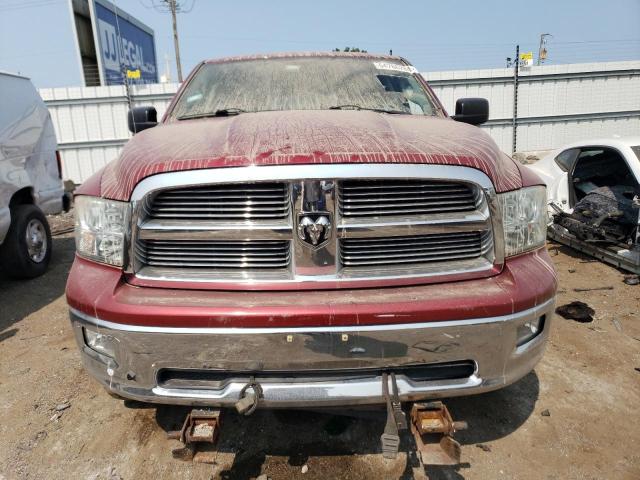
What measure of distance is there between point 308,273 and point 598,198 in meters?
5.17

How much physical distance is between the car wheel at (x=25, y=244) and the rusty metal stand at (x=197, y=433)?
419 cm

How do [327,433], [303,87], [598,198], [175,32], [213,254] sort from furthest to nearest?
[175,32] < [598,198] < [303,87] < [327,433] < [213,254]

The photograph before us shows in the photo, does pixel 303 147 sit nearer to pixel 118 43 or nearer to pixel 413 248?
pixel 413 248

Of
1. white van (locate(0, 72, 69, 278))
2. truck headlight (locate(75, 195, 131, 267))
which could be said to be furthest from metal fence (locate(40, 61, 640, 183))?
truck headlight (locate(75, 195, 131, 267))

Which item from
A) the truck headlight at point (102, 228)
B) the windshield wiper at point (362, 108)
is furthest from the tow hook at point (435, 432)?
the windshield wiper at point (362, 108)

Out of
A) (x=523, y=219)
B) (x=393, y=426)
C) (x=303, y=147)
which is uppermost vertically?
(x=303, y=147)

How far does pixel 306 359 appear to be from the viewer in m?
1.69

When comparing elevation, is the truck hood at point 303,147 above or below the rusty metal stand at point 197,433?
above

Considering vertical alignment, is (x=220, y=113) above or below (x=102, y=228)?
above

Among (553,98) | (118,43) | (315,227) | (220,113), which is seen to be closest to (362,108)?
(220,113)

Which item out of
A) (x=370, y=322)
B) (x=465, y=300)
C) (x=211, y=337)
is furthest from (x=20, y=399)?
(x=465, y=300)

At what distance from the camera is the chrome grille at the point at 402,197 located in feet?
5.81

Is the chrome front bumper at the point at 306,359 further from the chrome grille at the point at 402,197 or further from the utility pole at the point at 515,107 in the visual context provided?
the utility pole at the point at 515,107

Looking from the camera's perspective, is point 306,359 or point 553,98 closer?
point 306,359
